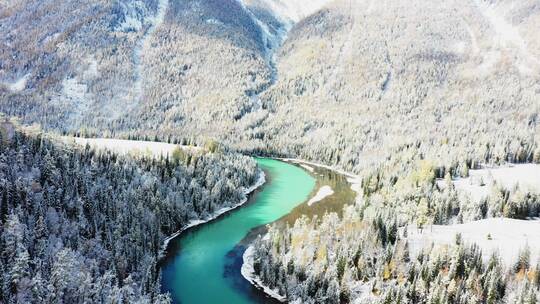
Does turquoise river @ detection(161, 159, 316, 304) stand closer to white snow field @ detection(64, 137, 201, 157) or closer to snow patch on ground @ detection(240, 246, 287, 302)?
snow patch on ground @ detection(240, 246, 287, 302)

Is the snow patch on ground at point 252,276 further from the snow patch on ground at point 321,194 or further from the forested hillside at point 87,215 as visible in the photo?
the snow patch on ground at point 321,194

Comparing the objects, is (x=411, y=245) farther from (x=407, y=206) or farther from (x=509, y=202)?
(x=509, y=202)

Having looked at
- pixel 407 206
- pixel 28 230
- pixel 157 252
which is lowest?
pixel 157 252

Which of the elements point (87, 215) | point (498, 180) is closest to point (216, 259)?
point (87, 215)

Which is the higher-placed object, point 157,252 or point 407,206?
point 407,206

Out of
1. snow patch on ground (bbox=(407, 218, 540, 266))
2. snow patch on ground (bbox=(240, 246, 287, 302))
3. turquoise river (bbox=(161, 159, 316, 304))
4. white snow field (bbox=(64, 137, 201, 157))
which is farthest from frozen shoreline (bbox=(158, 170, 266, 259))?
snow patch on ground (bbox=(407, 218, 540, 266))

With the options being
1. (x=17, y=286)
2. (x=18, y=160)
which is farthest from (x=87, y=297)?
(x=18, y=160)

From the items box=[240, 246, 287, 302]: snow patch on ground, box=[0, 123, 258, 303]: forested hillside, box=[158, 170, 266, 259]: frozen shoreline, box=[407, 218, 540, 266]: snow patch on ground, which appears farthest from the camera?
box=[158, 170, 266, 259]: frozen shoreline
